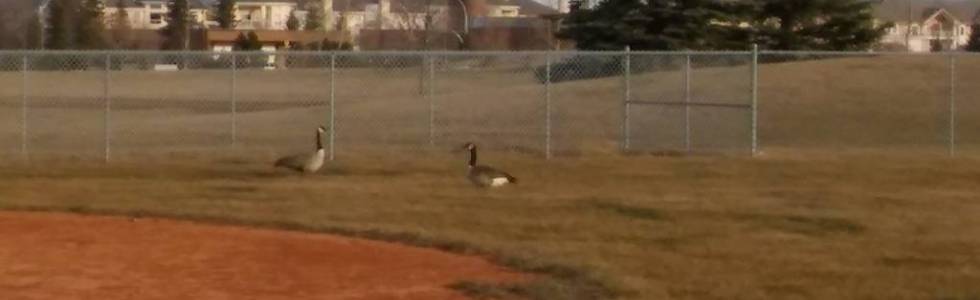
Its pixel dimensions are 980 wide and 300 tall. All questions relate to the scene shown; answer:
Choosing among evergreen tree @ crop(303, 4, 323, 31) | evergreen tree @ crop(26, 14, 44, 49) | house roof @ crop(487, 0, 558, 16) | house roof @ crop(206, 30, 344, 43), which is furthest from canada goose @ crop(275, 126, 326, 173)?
house roof @ crop(487, 0, 558, 16)

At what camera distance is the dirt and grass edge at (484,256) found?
11.5 meters

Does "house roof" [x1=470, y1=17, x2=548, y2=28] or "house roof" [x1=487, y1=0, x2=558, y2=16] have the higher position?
"house roof" [x1=487, y1=0, x2=558, y2=16]

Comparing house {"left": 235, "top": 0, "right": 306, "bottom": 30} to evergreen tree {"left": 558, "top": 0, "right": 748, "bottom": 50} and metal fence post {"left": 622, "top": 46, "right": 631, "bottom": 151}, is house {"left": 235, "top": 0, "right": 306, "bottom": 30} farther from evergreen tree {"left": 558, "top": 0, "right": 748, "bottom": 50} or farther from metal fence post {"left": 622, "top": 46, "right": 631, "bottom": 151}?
metal fence post {"left": 622, "top": 46, "right": 631, "bottom": 151}

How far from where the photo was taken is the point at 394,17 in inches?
2992

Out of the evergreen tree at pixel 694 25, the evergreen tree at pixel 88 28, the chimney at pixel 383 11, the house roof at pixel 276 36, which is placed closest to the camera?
the evergreen tree at pixel 694 25

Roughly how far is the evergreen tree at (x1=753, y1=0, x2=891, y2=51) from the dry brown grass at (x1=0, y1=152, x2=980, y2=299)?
1896 centimetres

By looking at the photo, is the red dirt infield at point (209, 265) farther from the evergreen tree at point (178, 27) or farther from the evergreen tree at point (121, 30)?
the evergreen tree at point (121, 30)

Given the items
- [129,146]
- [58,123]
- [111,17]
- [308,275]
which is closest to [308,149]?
[129,146]

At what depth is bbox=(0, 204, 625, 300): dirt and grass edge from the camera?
11.5 meters

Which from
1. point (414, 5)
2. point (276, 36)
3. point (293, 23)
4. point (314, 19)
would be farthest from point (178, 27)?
point (414, 5)

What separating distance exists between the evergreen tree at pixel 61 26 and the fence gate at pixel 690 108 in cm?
1852

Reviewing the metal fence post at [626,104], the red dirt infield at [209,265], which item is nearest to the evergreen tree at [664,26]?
the metal fence post at [626,104]

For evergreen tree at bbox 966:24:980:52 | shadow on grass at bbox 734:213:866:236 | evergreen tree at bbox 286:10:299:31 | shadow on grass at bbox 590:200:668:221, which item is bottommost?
shadow on grass at bbox 734:213:866:236

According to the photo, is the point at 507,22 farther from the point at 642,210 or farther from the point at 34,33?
the point at 642,210
